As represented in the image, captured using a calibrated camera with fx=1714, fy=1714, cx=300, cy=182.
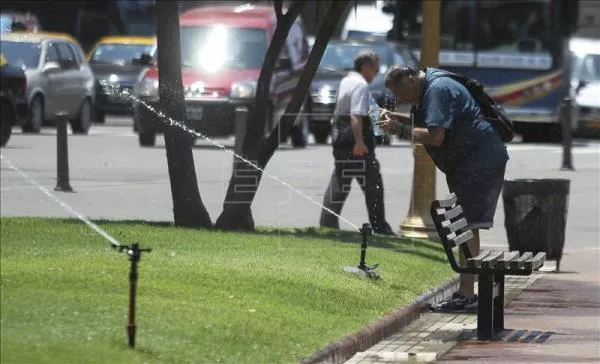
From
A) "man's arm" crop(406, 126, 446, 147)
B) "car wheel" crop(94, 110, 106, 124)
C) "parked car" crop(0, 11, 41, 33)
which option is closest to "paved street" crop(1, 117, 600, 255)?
"parked car" crop(0, 11, 41, 33)

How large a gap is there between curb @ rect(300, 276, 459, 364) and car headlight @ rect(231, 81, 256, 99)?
453 inches

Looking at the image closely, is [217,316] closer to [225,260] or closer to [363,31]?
[225,260]

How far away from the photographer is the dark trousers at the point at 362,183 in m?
17.0

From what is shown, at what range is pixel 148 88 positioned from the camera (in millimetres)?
19953

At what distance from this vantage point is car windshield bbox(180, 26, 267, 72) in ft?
85.4

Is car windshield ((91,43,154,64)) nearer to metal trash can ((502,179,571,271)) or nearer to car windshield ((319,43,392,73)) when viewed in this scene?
car windshield ((319,43,392,73))

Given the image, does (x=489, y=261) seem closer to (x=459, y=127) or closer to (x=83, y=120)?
(x=459, y=127)

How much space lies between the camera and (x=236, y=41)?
28.0 meters

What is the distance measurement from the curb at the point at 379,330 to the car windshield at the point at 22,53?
5.03m

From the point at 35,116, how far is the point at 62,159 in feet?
19.5

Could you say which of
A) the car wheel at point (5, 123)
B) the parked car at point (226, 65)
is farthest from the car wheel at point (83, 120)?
the car wheel at point (5, 123)

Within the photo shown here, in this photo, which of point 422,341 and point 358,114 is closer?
point 422,341

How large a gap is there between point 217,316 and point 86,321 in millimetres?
999

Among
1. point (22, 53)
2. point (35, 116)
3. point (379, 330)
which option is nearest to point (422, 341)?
point (379, 330)
